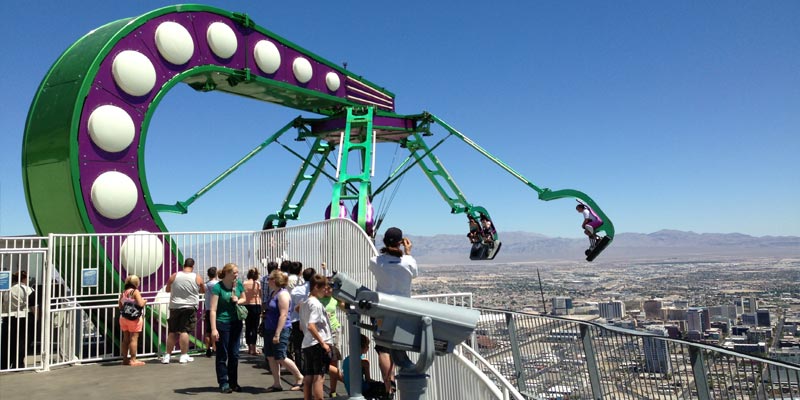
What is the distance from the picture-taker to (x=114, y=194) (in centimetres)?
1152

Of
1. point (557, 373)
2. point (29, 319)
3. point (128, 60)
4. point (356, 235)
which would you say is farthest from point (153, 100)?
point (557, 373)

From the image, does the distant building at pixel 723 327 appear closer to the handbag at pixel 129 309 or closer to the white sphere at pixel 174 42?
the white sphere at pixel 174 42

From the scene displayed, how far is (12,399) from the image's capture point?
313 inches

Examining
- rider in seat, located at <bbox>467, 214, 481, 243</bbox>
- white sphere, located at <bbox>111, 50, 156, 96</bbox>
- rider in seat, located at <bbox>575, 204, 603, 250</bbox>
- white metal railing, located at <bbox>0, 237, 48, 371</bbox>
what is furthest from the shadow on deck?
rider in seat, located at <bbox>467, 214, 481, 243</bbox>

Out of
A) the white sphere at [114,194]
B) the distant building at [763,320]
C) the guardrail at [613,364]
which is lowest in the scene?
the distant building at [763,320]

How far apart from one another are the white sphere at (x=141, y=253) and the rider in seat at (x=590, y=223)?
13914 mm

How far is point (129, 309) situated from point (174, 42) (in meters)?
5.87

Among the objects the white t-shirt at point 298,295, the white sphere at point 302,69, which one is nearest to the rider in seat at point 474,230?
the white sphere at point 302,69

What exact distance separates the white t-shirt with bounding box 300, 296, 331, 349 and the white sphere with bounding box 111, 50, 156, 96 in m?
7.64

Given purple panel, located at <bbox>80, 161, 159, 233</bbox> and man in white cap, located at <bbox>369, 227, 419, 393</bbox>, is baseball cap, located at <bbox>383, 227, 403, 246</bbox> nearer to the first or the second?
man in white cap, located at <bbox>369, 227, 419, 393</bbox>

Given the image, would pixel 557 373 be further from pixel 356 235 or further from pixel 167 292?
pixel 167 292

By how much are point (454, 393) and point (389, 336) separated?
166 cm

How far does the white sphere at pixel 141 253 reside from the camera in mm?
11391

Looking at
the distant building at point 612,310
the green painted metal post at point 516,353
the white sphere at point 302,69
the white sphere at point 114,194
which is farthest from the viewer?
the distant building at point 612,310
